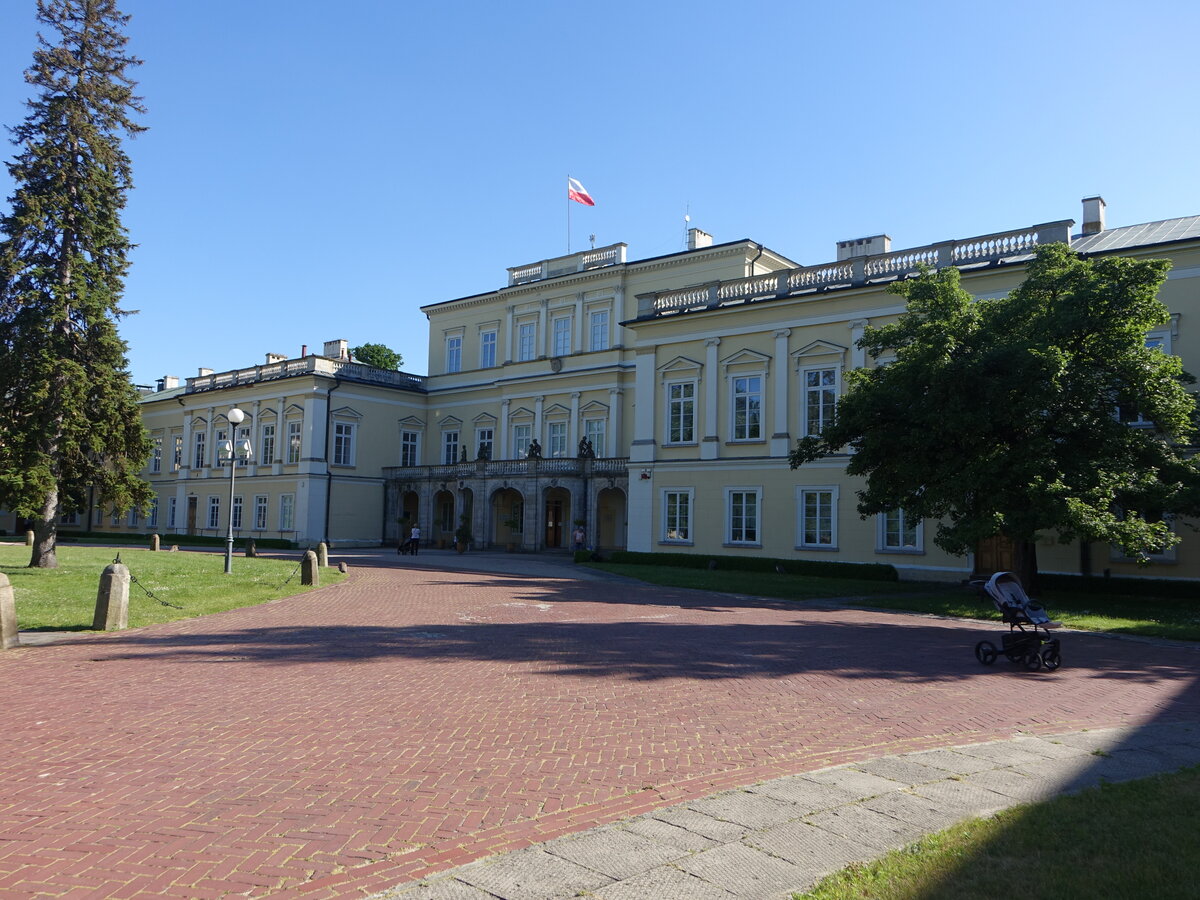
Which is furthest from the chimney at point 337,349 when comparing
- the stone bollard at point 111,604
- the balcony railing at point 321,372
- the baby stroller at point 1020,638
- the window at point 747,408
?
the baby stroller at point 1020,638

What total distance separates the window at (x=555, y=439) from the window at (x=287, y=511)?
1577 cm

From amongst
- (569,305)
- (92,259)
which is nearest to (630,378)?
(569,305)

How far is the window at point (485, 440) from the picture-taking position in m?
50.2

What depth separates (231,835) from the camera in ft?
16.6

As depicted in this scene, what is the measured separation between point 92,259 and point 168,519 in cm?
3922

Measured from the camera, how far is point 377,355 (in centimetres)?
7506

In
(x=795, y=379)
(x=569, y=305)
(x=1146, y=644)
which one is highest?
(x=569, y=305)

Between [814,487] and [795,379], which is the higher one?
[795,379]

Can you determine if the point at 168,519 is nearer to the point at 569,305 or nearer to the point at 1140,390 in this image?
the point at 569,305

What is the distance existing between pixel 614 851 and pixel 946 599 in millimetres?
19660

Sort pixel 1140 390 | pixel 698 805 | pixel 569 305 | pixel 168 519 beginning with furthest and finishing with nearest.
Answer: pixel 168 519 → pixel 569 305 → pixel 1140 390 → pixel 698 805

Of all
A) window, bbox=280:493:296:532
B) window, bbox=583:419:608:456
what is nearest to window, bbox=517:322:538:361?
window, bbox=583:419:608:456

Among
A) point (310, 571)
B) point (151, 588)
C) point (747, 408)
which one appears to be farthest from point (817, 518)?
point (151, 588)

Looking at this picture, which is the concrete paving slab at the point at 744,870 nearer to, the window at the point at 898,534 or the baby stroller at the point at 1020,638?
the baby stroller at the point at 1020,638
